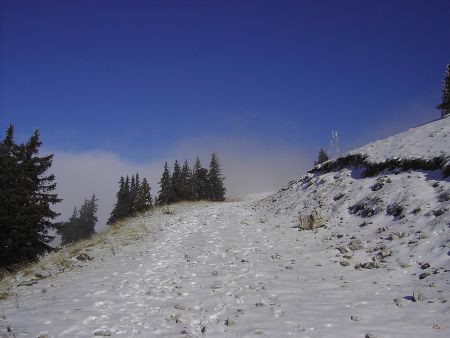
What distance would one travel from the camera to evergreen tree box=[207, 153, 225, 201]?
82.6 m

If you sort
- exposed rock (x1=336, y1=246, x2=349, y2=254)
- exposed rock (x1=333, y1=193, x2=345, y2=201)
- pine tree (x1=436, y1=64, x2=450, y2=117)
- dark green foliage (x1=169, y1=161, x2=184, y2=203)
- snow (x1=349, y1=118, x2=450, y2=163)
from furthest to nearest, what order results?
dark green foliage (x1=169, y1=161, x2=184, y2=203), pine tree (x1=436, y1=64, x2=450, y2=117), exposed rock (x1=333, y1=193, x2=345, y2=201), snow (x1=349, y1=118, x2=450, y2=163), exposed rock (x1=336, y1=246, x2=349, y2=254)

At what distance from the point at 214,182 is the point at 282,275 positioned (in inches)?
2723

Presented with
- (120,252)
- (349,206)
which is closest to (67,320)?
(120,252)

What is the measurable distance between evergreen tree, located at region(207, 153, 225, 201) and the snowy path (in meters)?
62.5

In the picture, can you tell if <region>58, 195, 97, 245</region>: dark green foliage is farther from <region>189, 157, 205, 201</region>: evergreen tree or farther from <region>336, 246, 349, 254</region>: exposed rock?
<region>336, 246, 349, 254</region>: exposed rock

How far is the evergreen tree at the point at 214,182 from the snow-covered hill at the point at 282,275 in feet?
Result: 185

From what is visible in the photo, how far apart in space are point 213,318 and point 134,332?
2091 mm

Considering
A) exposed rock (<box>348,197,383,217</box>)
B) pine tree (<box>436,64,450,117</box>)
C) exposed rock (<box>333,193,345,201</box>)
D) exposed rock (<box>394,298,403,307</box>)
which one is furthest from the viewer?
pine tree (<box>436,64,450,117</box>)

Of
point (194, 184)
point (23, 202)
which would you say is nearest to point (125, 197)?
point (194, 184)

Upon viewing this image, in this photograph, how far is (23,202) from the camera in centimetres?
2686

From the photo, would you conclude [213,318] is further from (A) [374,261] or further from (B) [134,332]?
(A) [374,261]

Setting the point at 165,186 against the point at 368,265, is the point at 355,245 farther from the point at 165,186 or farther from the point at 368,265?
A: the point at 165,186

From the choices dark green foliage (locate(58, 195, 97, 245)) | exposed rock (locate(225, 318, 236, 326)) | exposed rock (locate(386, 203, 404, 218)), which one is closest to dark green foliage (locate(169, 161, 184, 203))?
dark green foliage (locate(58, 195, 97, 245))

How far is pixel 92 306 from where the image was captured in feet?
37.2
